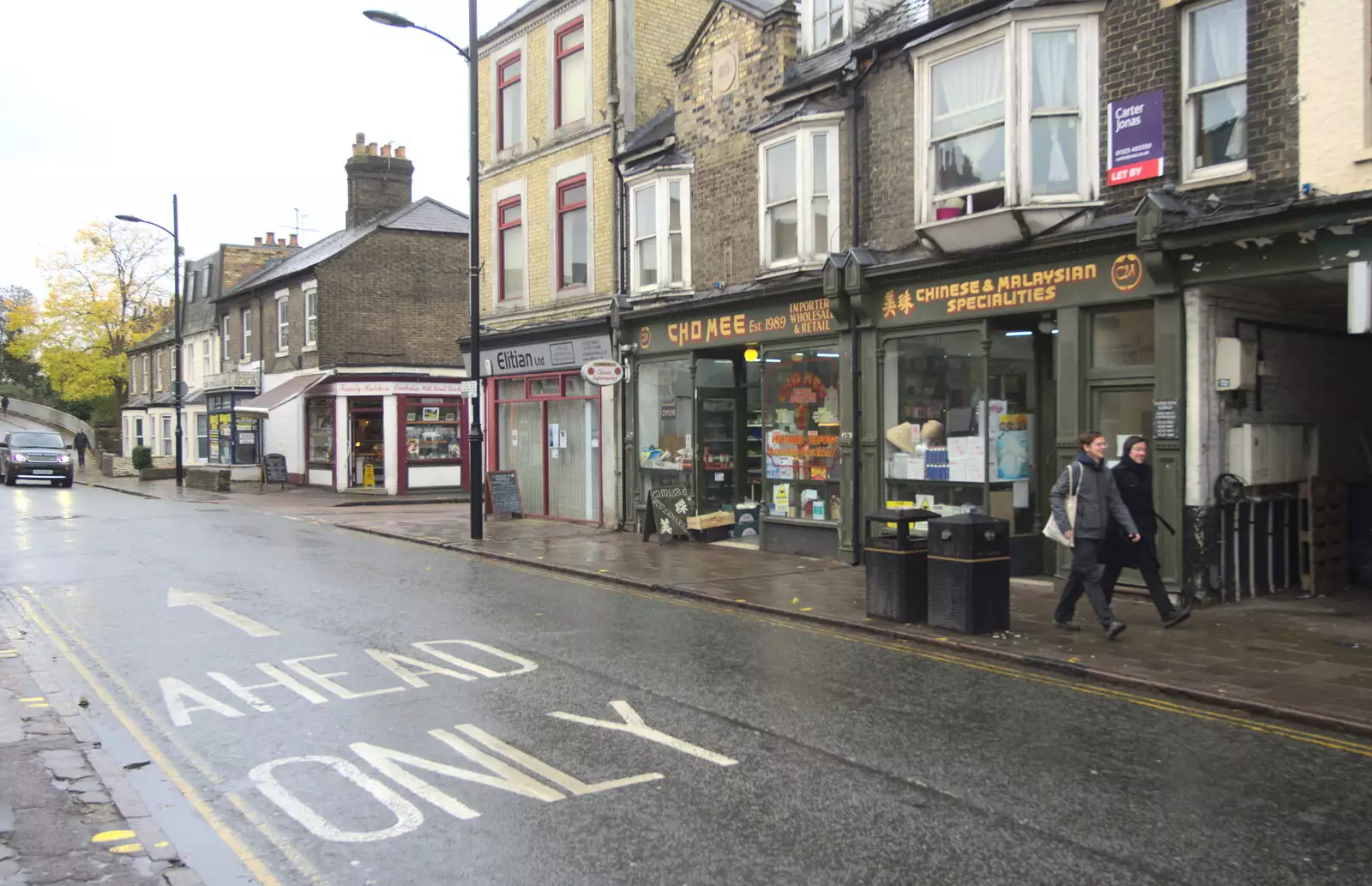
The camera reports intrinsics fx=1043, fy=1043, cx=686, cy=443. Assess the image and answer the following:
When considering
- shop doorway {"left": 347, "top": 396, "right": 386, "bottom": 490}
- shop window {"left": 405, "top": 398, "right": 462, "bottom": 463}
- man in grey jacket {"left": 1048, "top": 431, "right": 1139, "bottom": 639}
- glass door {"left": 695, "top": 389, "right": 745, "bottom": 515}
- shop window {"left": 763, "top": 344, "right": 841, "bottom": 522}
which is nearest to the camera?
man in grey jacket {"left": 1048, "top": 431, "right": 1139, "bottom": 639}

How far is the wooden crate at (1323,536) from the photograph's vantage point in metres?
11.5

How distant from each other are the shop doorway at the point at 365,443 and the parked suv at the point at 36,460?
11450 mm

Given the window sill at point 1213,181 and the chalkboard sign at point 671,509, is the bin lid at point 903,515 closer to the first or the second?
the window sill at point 1213,181

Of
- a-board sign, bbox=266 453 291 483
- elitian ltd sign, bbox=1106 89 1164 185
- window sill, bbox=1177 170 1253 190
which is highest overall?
elitian ltd sign, bbox=1106 89 1164 185

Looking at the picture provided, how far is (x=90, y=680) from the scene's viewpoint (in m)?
8.03

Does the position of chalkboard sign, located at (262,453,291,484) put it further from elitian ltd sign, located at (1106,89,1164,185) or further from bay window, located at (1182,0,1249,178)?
bay window, located at (1182,0,1249,178)

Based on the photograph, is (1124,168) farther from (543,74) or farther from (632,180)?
(543,74)

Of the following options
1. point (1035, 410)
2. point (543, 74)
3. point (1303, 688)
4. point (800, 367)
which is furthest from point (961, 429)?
point (543, 74)

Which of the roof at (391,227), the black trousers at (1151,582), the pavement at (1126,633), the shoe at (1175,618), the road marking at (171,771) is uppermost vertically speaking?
the roof at (391,227)

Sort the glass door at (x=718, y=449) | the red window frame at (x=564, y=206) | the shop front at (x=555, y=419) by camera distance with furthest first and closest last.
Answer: the red window frame at (x=564, y=206), the shop front at (x=555, y=419), the glass door at (x=718, y=449)

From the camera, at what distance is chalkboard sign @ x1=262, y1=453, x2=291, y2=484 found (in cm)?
3394

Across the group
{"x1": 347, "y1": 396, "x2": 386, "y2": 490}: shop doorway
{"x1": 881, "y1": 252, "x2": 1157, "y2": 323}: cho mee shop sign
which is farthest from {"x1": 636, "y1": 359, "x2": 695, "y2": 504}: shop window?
{"x1": 347, "y1": 396, "x2": 386, "y2": 490}: shop doorway

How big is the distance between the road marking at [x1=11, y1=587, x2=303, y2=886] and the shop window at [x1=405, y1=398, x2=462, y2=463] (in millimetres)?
21836

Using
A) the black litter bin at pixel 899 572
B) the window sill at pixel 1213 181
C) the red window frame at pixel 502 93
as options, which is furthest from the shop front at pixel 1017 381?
the red window frame at pixel 502 93
